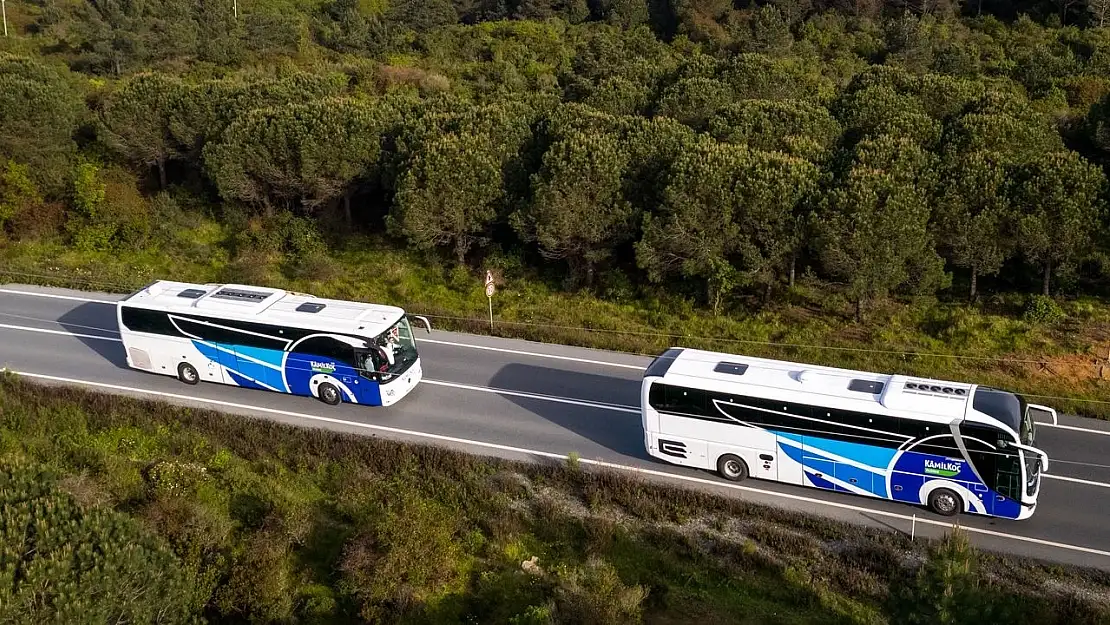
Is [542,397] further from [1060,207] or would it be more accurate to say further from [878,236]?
[1060,207]

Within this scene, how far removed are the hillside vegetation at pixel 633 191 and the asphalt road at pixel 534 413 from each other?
185 centimetres

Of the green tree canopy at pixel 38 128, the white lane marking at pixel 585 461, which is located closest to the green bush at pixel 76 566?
the white lane marking at pixel 585 461

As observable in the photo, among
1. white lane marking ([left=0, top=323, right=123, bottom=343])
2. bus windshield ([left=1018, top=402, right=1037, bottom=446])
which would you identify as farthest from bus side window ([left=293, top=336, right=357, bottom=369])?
bus windshield ([left=1018, top=402, right=1037, bottom=446])

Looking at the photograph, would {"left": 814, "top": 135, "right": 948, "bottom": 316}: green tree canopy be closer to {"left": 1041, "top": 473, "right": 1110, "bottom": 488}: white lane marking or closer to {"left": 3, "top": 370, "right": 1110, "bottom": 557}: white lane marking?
{"left": 1041, "top": 473, "right": 1110, "bottom": 488}: white lane marking

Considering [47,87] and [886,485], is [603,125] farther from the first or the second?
[47,87]

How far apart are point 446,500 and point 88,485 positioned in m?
7.73

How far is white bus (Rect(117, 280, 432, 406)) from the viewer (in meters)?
22.0

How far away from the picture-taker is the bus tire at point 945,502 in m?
17.5

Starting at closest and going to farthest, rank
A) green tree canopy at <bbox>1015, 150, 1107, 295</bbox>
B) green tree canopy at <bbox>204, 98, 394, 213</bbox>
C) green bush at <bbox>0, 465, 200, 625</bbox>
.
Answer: green bush at <bbox>0, 465, 200, 625</bbox> → green tree canopy at <bbox>1015, 150, 1107, 295</bbox> → green tree canopy at <bbox>204, 98, 394, 213</bbox>

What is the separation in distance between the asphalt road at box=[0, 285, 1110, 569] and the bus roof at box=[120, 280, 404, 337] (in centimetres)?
249

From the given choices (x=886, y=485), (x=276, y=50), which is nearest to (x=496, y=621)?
(x=886, y=485)

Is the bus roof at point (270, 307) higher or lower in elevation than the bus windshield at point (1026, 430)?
higher

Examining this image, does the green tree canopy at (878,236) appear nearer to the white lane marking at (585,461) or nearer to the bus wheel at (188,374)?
the white lane marking at (585,461)

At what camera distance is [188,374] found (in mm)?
24422
